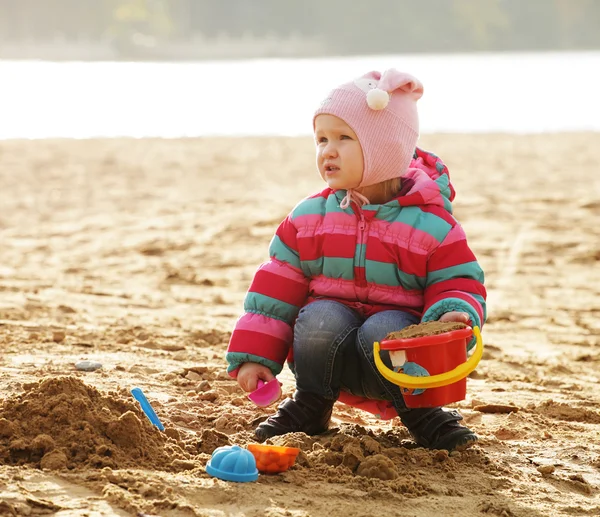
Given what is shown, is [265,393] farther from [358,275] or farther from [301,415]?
[358,275]

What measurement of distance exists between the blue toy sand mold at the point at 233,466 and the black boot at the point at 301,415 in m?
0.49

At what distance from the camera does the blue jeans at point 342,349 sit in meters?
2.78

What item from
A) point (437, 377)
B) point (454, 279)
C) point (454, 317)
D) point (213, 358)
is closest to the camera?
point (437, 377)

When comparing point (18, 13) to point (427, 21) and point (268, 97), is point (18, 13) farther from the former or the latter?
point (268, 97)

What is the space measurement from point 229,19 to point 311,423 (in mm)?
54032

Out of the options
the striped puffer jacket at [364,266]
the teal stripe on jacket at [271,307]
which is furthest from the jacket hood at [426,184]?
the teal stripe on jacket at [271,307]

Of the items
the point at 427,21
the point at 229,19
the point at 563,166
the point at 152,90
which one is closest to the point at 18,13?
the point at 229,19

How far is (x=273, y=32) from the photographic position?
179 feet

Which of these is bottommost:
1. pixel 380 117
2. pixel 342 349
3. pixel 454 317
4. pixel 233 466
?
pixel 233 466

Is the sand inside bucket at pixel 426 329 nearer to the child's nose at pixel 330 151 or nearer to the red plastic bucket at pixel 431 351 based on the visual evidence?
the red plastic bucket at pixel 431 351

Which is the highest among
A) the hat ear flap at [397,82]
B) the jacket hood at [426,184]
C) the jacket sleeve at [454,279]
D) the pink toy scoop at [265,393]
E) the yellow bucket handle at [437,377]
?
the hat ear flap at [397,82]

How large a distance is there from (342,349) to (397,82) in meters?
0.79

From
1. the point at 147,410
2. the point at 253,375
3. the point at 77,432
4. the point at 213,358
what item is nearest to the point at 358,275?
the point at 253,375

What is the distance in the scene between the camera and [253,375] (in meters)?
2.92
